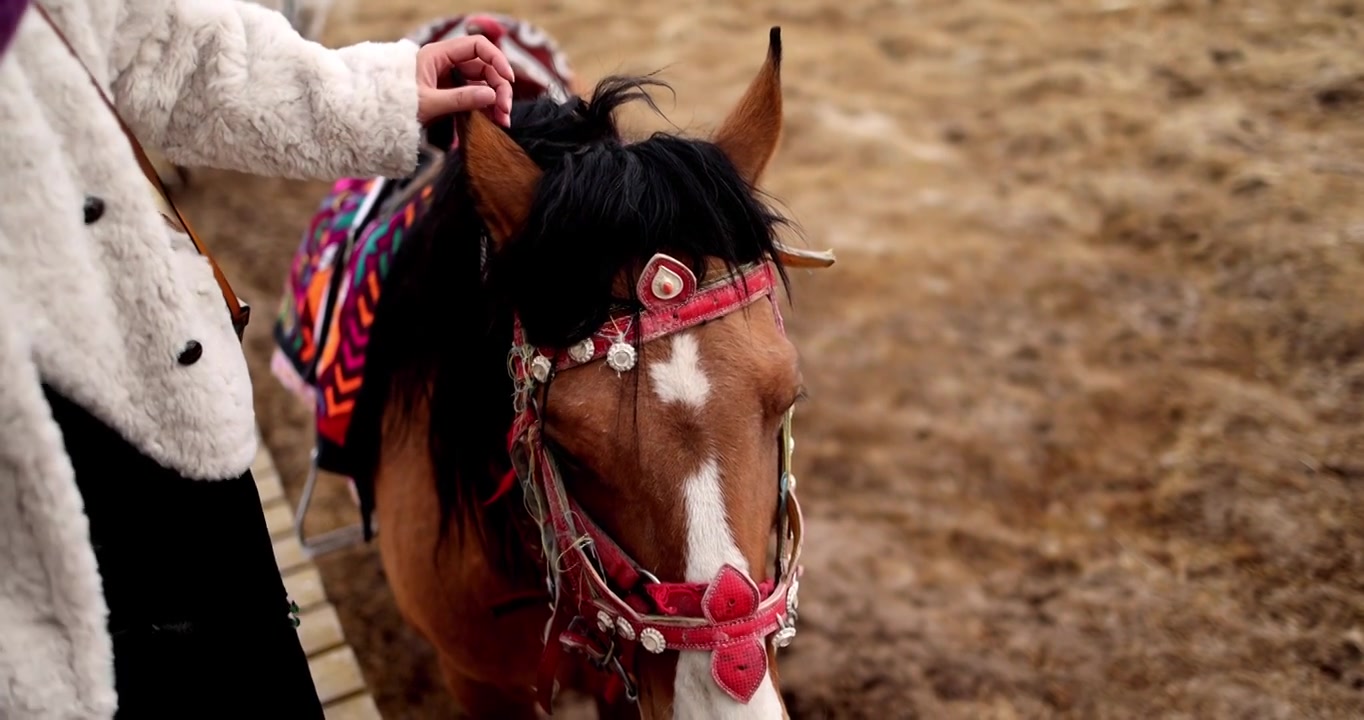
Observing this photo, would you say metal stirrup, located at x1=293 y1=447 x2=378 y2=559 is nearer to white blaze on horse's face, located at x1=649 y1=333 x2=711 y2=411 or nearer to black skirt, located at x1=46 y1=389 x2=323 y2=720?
black skirt, located at x1=46 y1=389 x2=323 y2=720

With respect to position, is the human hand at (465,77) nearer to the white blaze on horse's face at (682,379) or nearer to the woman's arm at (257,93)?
the woman's arm at (257,93)

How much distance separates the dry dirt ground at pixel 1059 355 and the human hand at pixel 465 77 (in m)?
1.78

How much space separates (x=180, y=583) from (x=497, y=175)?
2.09 feet

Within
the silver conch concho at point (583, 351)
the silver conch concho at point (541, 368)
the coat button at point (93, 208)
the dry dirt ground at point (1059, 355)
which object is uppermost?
the coat button at point (93, 208)

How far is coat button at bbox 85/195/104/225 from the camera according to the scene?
897mm

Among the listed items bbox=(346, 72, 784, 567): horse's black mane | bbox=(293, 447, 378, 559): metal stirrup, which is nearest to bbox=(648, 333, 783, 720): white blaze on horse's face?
bbox=(346, 72, 784, 567): horse's black mane

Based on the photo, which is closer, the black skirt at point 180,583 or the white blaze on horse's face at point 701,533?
the black skirt at point 180,583

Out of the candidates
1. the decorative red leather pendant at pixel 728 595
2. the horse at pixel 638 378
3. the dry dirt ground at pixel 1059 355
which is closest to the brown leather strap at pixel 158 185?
the horse at pixel 638 378

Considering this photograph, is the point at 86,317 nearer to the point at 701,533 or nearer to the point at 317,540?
the point at 701,533

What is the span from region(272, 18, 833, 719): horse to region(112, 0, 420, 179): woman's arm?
4.6 inches

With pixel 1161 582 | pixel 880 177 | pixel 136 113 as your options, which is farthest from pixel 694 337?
pixel 880 177

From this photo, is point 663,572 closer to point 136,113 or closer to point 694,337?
point 694,337

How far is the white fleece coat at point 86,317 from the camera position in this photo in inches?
33.0

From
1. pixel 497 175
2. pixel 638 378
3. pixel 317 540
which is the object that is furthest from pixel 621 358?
pixel 317 540
